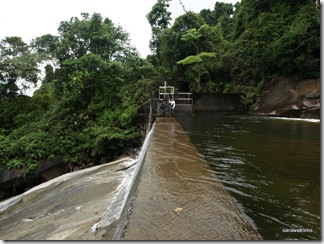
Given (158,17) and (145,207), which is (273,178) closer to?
(145,207)

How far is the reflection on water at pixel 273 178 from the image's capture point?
3.05 m

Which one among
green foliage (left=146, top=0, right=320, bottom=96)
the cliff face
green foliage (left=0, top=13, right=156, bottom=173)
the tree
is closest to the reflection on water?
the cliff face

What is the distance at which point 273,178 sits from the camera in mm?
4488

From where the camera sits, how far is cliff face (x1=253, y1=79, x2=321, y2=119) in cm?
1396

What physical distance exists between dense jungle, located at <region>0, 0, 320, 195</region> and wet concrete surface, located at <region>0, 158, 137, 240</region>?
6104mm

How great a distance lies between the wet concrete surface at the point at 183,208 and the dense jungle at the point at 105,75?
29.7 ft

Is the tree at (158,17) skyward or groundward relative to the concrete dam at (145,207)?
skyward

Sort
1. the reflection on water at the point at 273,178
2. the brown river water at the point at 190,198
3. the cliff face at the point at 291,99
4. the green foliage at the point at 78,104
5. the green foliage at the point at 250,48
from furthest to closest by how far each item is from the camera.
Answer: the green foliage at the point at 250,48
the cliff face at the point at 291,99
the green foliage at the point at 78,104
the reflection on water at the point at 273,178
the brown river water at the point at 190,198

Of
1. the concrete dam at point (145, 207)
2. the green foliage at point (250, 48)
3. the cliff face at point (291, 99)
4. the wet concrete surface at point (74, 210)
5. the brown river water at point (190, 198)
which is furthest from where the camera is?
the green foliage at point (250, 48)

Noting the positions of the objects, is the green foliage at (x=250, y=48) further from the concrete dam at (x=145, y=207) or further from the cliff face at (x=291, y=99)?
the concrete dam at (x=145, y=207)

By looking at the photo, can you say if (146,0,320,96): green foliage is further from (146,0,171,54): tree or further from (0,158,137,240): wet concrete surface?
(0,158,137,240): wet concrete surface

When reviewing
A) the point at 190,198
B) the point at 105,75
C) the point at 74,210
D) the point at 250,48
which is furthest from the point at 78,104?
the point at 190,198

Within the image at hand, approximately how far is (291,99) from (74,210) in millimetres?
13800

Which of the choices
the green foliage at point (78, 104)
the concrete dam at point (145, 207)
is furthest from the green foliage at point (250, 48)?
the concrete dam at point (145, 207)
